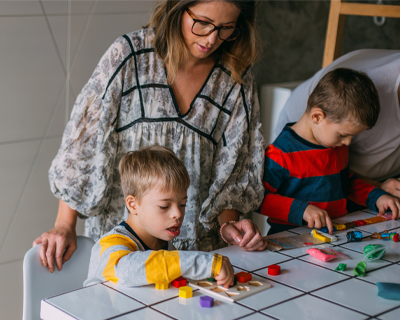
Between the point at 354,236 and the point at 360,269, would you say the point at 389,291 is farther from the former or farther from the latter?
the point at 354,236

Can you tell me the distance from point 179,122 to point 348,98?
579 millimetres

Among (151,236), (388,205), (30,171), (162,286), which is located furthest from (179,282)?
(30,171)

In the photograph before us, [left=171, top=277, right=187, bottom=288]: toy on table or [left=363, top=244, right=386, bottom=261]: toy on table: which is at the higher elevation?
[left=363, top=244, right=386, bottom=261]: toy on table

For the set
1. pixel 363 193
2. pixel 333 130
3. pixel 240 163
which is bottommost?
pixel 363 193

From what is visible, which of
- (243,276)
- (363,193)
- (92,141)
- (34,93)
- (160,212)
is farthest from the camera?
(34,93)

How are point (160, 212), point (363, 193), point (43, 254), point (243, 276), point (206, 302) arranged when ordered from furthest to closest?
point (363, 193) → point (43, 254) → point (160, 212) → point (243, 276) → point (206, 302)

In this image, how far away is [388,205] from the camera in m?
1.67

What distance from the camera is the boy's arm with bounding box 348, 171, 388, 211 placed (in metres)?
1.74

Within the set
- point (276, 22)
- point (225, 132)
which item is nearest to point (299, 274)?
point (225, 132)

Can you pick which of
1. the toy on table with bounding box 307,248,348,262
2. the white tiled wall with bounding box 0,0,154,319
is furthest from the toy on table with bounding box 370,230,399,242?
the white tiled wall with bounding box 0,0,154,319

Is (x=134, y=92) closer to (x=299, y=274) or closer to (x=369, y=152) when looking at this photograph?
(x=299, y=274)

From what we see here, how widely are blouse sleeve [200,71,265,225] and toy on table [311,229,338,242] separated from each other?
25cm

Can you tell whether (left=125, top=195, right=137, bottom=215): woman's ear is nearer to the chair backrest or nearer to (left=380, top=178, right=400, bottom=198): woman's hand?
the chair backrest

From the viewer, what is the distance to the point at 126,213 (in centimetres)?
158
